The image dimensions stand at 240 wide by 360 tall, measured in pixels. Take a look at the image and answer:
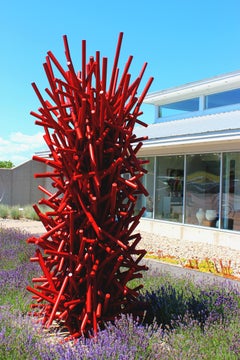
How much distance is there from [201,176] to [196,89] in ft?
20.7

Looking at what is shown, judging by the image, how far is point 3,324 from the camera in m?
3.73

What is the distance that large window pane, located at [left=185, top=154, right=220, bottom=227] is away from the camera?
42.4 ft

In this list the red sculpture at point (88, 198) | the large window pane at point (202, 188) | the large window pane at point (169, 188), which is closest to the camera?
the red sculpture at point (88, 198)

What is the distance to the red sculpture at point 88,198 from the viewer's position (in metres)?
3.88

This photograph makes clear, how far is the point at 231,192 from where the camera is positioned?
40.9 ft

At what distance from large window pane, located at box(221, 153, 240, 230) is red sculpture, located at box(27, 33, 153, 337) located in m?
8.56

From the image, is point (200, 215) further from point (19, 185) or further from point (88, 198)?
point (19, 185)

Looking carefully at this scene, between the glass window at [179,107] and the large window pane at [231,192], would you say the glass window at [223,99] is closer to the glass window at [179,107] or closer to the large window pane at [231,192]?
the glass window at [179,107]

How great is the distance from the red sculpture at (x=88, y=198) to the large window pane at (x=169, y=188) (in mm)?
10283

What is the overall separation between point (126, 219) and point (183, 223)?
10.1 metres

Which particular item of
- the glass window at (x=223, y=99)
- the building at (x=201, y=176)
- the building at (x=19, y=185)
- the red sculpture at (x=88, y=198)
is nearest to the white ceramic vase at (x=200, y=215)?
the building at (x=201, y=176)

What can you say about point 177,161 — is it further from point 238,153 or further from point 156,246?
point 156,246

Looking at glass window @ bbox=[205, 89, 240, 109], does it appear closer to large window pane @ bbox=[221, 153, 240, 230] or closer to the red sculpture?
large window pane @ bbox=[221, 153, 240, 230]

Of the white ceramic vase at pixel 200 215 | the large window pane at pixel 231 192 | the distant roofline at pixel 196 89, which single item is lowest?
the white ceramic vase at pixel 200 215
